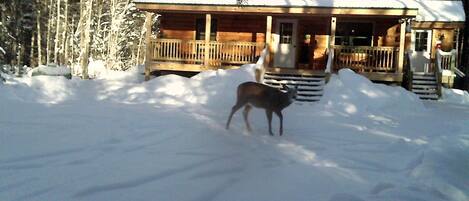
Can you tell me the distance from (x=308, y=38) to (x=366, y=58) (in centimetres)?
321

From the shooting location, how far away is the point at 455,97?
63.9 feet

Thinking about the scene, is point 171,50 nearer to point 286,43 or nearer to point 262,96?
point 286,43

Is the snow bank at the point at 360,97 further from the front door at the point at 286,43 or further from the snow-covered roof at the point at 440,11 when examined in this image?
the snow-covered roof at the point at 440,11

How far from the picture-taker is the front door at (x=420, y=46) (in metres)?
23.9

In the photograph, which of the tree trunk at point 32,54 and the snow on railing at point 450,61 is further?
the tree trunk at point 32,54

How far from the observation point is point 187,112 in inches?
463

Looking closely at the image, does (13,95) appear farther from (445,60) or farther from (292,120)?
(445,60)

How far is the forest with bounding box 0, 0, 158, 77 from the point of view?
31.5 meters

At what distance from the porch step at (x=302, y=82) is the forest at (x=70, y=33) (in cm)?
1211

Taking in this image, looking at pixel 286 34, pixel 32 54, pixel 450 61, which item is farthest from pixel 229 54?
pixel 32 54

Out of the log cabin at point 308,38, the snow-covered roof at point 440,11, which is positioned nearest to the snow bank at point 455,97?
the log cabin at point 308,38

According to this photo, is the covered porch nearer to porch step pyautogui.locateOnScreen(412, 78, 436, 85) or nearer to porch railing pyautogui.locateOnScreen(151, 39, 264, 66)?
porch railing pyautogui.locateOnScreen(151, 39, 264, 66)

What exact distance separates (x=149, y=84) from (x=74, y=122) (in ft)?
26.7

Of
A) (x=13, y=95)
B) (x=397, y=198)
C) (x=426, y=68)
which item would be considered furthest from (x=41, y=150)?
(x=426, y=68)
